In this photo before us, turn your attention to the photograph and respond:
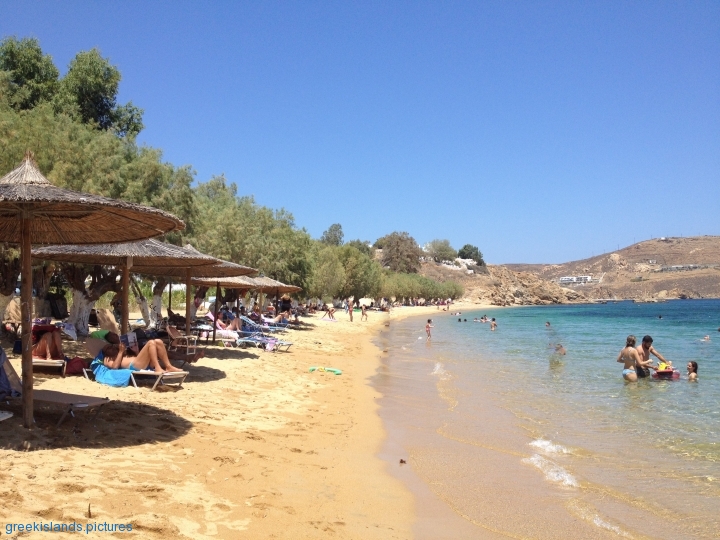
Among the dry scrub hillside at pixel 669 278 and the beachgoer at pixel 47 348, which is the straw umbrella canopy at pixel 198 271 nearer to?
the beachgoer at pixel 47 348

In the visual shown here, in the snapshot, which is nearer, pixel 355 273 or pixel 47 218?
pixel 47 218

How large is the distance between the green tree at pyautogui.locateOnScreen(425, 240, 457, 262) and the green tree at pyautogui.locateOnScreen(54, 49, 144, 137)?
135 metres

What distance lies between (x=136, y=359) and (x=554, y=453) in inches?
238

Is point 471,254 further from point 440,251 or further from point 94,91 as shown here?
point 94,91

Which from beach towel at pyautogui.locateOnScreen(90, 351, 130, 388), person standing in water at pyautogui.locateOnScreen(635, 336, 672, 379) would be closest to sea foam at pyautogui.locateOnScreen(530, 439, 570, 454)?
beach towel at pyautogui.locateOnScreen(90, 351, 130, 388)

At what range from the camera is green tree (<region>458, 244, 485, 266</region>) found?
6582 inches

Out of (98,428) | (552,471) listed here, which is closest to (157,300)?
(98,428)

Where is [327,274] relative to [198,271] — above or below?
above

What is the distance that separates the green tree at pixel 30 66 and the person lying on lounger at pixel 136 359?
18.9 m

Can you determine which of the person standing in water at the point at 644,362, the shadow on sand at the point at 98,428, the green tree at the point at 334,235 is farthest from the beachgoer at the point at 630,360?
the green tree at the point at 334,235

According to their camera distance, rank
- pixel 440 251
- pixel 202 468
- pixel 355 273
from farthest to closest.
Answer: pixel 440 251 → pixel 355 273 → pixel 202 468

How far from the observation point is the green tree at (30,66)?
78.2ft

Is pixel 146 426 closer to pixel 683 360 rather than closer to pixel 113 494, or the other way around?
pixel 113 494

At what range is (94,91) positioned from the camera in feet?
82.9
